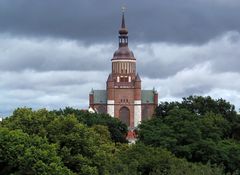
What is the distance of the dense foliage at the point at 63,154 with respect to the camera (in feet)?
153

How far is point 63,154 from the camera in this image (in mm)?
50500

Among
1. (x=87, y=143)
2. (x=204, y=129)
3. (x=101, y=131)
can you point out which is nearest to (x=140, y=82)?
(x=101, y=131)

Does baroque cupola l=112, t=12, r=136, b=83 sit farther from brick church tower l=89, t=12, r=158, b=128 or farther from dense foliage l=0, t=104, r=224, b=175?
dense foliage l=0, t=104, r=224, b=175

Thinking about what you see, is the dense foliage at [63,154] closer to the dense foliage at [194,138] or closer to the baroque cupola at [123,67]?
the dense foliage at [194,138]

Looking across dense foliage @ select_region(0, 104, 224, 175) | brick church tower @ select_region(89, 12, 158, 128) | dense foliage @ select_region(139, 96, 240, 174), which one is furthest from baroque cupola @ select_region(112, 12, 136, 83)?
dense foliage @ select_region(0, 104, 224, 175)

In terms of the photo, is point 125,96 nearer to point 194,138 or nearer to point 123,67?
point 123,67

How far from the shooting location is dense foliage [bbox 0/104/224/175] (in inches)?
1840

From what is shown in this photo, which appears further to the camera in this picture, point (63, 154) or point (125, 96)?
point (125, 96)

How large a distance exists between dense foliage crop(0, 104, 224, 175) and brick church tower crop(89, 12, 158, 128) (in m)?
129

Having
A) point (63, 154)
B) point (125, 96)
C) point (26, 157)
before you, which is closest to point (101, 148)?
point (63, 154)

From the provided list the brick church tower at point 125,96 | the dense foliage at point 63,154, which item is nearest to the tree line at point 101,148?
the dense foliage at point 63,154

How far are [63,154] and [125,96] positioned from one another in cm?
14223

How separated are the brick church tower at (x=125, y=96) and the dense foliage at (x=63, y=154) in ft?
424

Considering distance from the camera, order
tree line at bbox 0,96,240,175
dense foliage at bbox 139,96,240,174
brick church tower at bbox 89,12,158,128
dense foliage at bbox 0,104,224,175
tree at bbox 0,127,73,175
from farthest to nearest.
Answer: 1. brick church tower at bbox 89,12,158,128
2. dense foliage at bbox 139,96,240,174
3. tree line at bbox 0,96,240,175
4. dense foliage at bbox 0,104,224,175
5. tree at bbox 0,127,73,175
